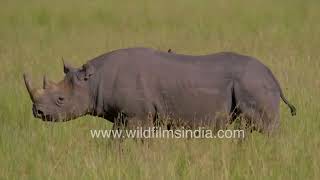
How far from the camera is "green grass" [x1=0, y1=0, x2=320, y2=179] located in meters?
4.33

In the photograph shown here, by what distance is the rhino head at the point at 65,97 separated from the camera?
499 cm

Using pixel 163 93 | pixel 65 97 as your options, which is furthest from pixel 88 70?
pixel 163 93

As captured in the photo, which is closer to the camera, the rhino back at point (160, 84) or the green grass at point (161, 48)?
the green grass at point (161, 48)

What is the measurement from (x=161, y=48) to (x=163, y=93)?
16.2ft

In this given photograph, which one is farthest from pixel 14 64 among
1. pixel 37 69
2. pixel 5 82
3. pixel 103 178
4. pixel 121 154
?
pixel 103 178

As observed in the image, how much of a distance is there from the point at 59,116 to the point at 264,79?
1.60m

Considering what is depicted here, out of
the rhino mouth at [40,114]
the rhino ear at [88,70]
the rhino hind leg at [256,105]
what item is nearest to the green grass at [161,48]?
the rhino hind leg at [256,105]

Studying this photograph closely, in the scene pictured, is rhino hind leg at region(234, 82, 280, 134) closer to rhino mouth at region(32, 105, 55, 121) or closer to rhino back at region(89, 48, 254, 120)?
rhino back at region(89, 48, 254, 120)

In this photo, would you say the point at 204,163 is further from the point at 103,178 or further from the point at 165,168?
the point at 103,178

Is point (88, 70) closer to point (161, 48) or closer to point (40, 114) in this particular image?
point (40, 114)

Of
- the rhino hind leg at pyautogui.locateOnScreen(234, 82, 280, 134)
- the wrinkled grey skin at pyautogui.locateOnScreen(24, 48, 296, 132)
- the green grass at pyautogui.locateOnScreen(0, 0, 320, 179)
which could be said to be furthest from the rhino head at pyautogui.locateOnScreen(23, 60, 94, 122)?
the rhino hind leg at pyautogui.locateOnScreen(234, 82, 280, 134)

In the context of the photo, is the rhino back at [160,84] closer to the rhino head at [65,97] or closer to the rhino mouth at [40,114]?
the rhino head at [65,97]

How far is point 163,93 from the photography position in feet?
16.4

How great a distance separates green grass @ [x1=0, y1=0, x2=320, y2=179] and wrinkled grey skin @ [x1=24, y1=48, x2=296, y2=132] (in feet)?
0.69
